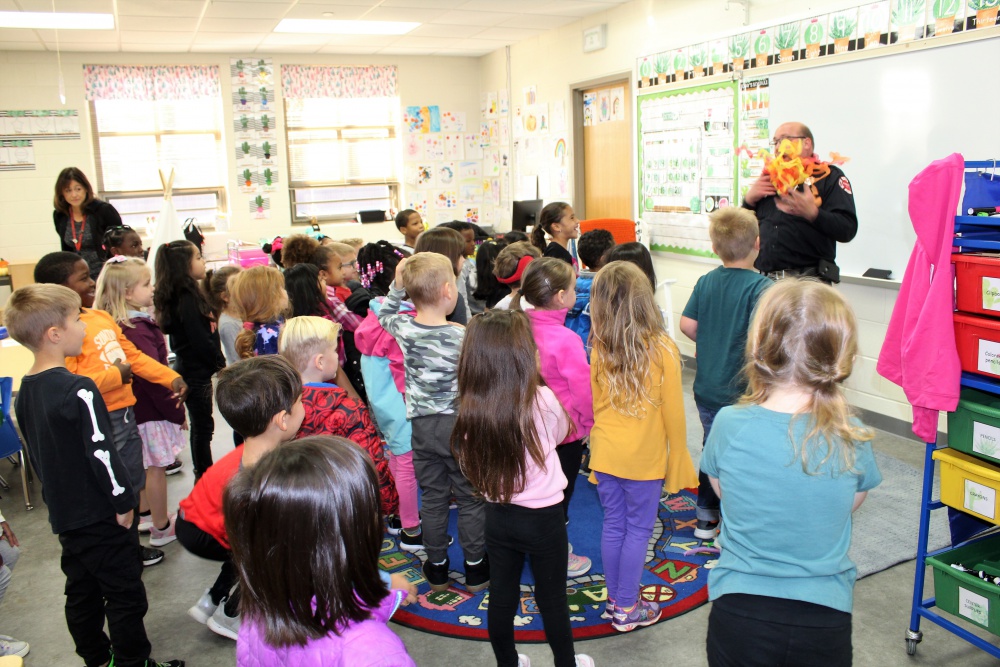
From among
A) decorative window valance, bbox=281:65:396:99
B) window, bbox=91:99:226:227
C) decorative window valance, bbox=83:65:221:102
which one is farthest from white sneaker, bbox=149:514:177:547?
decorative window valance, bbox=281:65:396:99

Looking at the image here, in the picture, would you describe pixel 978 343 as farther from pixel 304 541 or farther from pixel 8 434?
pixel 8 434

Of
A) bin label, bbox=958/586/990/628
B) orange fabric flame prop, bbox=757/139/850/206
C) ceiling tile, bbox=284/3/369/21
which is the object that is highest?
ceiling tile, bbox=284/3/369/21

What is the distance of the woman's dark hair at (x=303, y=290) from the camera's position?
3277 mm

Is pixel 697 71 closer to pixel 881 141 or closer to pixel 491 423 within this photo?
pixel 881 141

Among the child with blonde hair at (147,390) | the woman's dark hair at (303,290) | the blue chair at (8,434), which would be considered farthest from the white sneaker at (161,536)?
the woman's dark hair at (303,290)

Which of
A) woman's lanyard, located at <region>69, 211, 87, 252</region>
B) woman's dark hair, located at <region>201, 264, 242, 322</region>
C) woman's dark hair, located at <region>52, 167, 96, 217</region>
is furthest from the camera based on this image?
woman's lanyard, located at <region>69, 211, 87, 252</region>

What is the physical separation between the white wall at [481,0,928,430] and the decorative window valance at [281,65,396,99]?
118 centimetres

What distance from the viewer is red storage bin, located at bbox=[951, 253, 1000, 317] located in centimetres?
197

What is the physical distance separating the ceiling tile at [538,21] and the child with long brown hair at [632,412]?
4.91 metres

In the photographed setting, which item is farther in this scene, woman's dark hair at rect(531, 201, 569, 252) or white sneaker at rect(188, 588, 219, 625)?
woman's dark hair at rect(531, 201, 569, 252)

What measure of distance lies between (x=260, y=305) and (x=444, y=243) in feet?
2.80

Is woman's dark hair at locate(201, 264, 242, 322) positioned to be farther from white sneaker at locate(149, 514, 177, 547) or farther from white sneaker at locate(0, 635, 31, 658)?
white sneaker at locate(0, 635, 31, 658)

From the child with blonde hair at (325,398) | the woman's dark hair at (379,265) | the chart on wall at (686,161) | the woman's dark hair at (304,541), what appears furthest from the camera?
the chart on wall at (686,161)

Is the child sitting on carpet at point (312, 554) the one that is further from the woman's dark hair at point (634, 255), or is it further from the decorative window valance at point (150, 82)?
the decorative window valance at point (150, 82)
